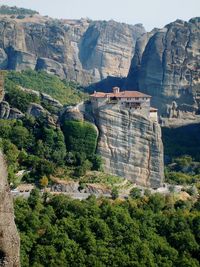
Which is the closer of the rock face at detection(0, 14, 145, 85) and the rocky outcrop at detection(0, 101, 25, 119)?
the rocky outcrop at detection(0, 101, 25, 119)

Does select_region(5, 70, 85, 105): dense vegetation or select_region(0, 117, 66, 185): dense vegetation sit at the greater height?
select_region(0, 117, 66, 185): dense vegetation

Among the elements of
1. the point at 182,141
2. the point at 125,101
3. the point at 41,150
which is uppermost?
the point at 125,101

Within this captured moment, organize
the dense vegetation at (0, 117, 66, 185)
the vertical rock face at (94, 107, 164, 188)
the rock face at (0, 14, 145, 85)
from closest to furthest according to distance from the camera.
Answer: the dense vegetation at (0, 117, 66, 185), the vertical rock face at (94, 107, 164, 188), the rock face at (0, 14, 145, 85)

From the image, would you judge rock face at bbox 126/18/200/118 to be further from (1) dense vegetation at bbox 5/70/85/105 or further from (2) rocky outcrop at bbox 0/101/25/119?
(2) rocky outcrop at bbox 0/101/25/119

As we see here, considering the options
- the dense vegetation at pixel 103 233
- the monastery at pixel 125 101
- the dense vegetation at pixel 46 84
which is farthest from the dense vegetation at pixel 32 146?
the dense vegetation at pixel 46 84

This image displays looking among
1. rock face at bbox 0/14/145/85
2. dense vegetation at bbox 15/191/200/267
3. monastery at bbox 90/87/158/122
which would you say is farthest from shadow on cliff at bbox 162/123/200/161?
rock face at bbox 0/14/145/85

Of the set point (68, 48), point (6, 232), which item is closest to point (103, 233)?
point (6, 232)

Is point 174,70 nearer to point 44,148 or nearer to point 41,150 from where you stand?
point 44,148
